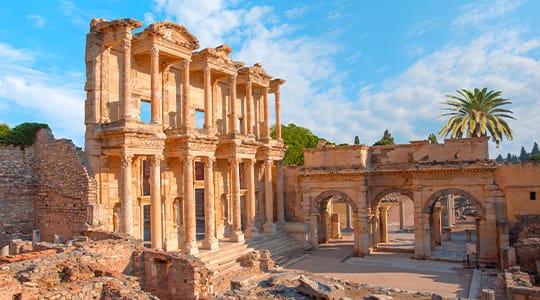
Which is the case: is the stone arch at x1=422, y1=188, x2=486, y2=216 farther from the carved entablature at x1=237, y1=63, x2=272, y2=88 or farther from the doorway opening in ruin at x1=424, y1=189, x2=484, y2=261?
the carved entablature at x1=237, y1=63, x2=272, y2=88

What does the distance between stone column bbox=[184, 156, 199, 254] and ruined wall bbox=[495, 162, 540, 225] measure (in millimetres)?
17503

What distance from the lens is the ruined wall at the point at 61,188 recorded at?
729 inches

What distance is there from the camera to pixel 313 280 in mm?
13055

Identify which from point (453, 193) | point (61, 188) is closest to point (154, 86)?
point (61, 188)

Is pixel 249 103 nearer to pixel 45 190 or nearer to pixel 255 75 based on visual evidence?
pixel 255 75

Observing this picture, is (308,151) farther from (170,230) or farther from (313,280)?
(313,280)

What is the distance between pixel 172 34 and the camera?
21.9 meters

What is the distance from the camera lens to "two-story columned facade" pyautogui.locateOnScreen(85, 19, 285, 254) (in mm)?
19391

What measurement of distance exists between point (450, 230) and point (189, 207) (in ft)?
68.6

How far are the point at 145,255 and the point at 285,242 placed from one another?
48.7 feet

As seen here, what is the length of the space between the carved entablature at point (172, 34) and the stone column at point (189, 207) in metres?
6.40

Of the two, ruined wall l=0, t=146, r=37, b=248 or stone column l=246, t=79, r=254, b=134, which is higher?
stone column l=246, t=79, r=254, b=134

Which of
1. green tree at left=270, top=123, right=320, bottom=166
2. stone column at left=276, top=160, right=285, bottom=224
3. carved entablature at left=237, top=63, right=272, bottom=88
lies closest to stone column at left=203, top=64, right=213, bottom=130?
carved entablature at left=237, top=63, right=272, bottom=88

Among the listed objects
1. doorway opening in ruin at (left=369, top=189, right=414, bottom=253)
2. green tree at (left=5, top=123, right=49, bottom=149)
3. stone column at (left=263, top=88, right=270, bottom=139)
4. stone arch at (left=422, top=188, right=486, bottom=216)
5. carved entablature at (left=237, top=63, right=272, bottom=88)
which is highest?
carved entablature at (left=237, top=63, right=272, bottom=88)
